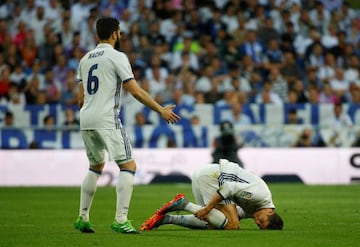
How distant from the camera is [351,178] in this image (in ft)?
74.3

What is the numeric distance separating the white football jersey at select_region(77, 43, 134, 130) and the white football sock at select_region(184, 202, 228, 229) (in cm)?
137

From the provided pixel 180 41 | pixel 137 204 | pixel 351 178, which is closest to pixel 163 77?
pixel 180 41

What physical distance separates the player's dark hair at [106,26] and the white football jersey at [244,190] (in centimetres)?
206

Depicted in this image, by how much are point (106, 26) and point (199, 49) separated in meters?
15.0

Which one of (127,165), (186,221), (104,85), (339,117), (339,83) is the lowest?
(186,221)

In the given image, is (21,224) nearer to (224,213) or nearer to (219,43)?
(224,213)

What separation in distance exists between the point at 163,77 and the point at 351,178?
5.01 metres

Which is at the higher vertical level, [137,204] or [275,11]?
[275,11]

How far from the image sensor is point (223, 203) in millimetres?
11492

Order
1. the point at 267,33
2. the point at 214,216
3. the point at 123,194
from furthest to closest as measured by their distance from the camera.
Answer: the point at 267,33 → the point at 214,216 → the point at 123,194

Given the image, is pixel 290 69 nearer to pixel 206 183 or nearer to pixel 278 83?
pixel 278 83

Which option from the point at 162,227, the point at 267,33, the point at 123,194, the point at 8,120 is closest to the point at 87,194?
the point at 123,194

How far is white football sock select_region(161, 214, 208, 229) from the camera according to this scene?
11492 millimetres

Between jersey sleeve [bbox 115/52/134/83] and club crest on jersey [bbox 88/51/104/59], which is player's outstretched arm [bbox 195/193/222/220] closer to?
jersey sleeve [bbox 115/52/134/83]
